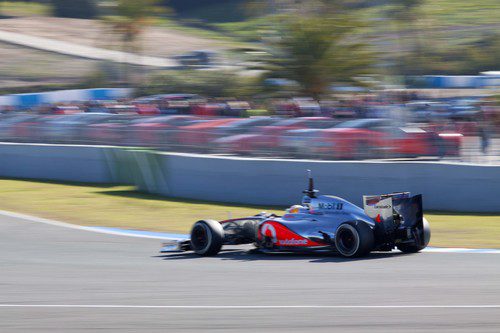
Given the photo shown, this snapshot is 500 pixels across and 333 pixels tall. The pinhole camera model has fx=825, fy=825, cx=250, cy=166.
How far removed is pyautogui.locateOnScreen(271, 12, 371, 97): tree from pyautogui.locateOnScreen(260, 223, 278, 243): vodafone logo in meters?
28.5

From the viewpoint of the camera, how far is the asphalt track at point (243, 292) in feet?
23.7

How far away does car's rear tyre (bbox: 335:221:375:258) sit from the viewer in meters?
10.6

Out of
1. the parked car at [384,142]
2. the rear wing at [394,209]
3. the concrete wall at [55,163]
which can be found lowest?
the rear wing at [394,209]

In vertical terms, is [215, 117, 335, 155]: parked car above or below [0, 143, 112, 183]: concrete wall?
above

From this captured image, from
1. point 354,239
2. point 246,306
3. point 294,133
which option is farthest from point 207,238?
point 294,133

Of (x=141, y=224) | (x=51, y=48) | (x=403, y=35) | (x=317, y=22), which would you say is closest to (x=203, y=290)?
(x=141, y=224)

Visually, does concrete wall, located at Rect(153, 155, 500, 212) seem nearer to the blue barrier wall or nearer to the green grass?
the green grass

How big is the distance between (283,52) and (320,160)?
22805 millimetres

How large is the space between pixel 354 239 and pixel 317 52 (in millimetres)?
29721

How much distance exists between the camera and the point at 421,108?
1264 inches

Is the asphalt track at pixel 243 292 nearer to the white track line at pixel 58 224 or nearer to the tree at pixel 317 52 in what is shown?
the white track line at pixel 58 224

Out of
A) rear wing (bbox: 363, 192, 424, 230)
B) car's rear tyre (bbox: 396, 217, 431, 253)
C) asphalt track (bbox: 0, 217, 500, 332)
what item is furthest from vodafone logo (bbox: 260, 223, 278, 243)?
car's rear tyre (bbox: 396, 217, 431, 253)

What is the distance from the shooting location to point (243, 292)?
346 inches

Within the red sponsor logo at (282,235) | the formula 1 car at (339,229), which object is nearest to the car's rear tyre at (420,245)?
the formula 1 car at (339,229)
